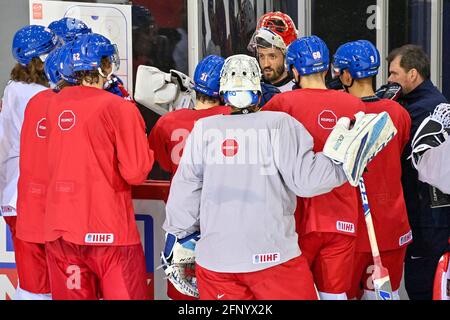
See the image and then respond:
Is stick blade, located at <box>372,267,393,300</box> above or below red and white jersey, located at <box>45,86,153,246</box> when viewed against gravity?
below

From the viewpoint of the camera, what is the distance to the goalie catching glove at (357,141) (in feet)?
10.5

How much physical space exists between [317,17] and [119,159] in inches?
98.7

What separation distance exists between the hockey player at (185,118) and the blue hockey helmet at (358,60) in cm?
58

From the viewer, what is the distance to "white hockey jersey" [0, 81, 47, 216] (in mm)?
4113

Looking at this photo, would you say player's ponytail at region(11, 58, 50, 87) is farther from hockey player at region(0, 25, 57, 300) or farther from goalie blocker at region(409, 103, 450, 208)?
goalie blocker at region(409, 103, 450, 208)

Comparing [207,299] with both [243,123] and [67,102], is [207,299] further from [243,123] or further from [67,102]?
[67,102]

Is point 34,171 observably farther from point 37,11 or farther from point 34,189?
point 37,11

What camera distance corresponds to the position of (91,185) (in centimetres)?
353

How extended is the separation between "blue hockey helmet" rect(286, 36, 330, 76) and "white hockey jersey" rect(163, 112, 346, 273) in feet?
1.55

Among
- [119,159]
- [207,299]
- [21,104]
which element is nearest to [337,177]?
[207,299]

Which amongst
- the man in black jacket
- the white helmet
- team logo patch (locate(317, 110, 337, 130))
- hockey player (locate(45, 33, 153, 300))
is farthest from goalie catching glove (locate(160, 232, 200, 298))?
the white helmet

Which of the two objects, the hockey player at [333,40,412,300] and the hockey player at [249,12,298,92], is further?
the hockey player at [249,12,298,92]

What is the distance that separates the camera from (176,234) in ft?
11.4

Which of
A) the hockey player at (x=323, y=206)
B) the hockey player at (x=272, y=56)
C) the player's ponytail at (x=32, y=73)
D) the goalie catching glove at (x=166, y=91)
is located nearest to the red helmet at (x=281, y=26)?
the hockey player at (x=272, y=56)
